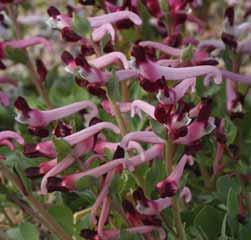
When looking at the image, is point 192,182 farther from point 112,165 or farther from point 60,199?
point 112,165

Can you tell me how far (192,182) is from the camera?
224 centimetres

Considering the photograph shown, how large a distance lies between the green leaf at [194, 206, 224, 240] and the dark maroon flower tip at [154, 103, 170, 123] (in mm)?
524

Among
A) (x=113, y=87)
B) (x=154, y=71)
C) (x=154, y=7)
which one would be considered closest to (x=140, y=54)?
(x=154, y=71)

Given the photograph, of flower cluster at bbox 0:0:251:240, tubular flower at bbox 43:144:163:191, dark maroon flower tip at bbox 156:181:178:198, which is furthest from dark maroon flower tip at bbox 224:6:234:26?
dark maroon flower tip at bbox 156:181:178:198

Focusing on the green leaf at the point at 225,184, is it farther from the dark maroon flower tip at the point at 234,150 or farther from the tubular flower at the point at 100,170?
the tubular flower at the point at 100,170

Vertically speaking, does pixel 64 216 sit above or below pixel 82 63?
below

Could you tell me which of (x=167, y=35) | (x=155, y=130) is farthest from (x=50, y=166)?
(x=167, y=35)

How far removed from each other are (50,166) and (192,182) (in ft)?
2.50

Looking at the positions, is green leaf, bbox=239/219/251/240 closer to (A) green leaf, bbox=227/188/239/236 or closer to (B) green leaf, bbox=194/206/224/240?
(A) green leaf, bbox=227/188/239/236

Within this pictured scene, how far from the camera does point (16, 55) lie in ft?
5.89

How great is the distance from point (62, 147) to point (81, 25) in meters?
0.29

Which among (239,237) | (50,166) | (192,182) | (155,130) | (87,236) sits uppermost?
(155,130)

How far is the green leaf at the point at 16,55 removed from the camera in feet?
5.82

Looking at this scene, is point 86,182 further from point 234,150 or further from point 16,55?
point 234,150
